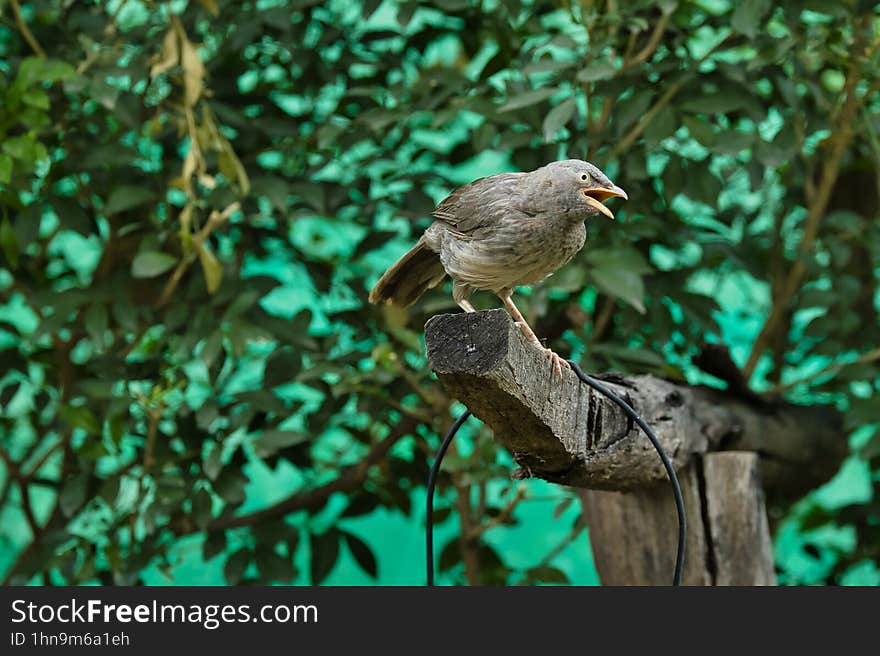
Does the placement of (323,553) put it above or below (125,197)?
below

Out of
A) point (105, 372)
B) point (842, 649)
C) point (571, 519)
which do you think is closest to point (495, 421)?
point (842, 649)

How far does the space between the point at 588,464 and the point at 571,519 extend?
216 centimetres

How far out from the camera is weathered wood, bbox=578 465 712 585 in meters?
2.03

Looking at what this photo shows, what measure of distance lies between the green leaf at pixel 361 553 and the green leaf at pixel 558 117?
1150 millimetres

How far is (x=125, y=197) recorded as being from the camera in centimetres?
224

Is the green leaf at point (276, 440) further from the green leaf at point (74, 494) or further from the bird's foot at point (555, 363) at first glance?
the bird's foot at point (555, 363)

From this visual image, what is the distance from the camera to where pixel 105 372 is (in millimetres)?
2303

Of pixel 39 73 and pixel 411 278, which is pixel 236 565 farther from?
pixel 39 73

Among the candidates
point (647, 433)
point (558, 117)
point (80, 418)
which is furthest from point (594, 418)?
point (80, 418)

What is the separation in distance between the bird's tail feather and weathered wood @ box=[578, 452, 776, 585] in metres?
0.54

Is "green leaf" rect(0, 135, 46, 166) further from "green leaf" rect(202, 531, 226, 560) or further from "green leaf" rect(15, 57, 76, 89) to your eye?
"green leaf" rect(202, 531, 226, 560)

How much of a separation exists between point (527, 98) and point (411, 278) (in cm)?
43

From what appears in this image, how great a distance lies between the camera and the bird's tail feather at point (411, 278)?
182 centimetres

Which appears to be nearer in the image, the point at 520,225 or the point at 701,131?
the point at 520,225
